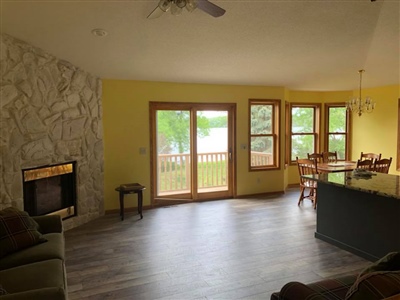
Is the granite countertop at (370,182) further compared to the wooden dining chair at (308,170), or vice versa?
the wooden dining chair at (308,170)

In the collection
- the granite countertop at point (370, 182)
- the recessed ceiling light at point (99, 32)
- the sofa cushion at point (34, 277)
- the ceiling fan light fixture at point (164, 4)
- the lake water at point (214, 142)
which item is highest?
the recessed ceiling light at point (99, 32)

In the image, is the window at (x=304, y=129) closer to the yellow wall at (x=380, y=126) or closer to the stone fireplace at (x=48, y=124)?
the yellow wall at (x=380, y=126)

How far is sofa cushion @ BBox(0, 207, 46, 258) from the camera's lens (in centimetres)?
268

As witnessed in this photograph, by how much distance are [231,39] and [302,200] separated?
3.79 m

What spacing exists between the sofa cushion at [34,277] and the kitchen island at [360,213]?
3076 millimetres

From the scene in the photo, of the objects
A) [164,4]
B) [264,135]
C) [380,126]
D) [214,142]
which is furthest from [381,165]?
[164,4]

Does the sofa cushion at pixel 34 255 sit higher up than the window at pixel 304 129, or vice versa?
the window at pixel 304 129

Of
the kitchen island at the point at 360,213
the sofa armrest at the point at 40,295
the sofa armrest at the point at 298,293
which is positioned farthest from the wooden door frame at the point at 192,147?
the sofa armrest at the point at 298,293

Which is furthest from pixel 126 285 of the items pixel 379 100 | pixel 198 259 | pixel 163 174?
pixel 379 100

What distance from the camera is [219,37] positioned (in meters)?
4.04

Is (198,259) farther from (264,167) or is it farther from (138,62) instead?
(264,167)

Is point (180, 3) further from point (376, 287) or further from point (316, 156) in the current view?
point (316, 156)

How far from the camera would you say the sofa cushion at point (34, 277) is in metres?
2.14

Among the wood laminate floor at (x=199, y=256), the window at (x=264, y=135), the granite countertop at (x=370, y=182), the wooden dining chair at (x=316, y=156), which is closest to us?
the wood laminate floor at (x=199, y=256)
